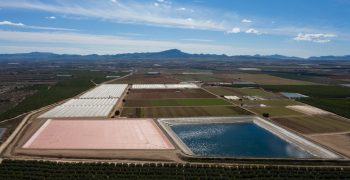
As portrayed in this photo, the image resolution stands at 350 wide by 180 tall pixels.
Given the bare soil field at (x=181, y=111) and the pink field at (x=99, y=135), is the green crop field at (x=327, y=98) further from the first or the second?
the pink field at (x=99, y=135)

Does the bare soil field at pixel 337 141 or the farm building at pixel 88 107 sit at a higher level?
the farm building at pixel 88 107

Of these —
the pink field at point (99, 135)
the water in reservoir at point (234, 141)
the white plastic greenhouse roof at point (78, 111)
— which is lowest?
the water in reservoir at point (234, 141)

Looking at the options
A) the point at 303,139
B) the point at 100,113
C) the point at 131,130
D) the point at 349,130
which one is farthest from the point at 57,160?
the point at 349,130

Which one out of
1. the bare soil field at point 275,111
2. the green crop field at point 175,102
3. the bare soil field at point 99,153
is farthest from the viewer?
the green crop field at point 175,102

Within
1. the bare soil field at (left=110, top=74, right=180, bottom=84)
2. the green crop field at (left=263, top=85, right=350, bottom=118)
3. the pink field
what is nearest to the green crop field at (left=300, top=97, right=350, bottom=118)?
the green crop field at (left=263, top=85, right=350, bottom=118)

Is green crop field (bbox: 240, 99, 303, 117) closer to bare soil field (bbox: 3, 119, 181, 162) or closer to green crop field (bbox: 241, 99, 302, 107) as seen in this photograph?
green crop field (bbox: 241, 99, 302, 107)

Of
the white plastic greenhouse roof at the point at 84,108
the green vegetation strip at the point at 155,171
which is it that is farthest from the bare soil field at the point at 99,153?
the white plastic greenhouse roof at the point at 84,108

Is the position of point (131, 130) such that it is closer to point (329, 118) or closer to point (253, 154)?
point (253, 154)
